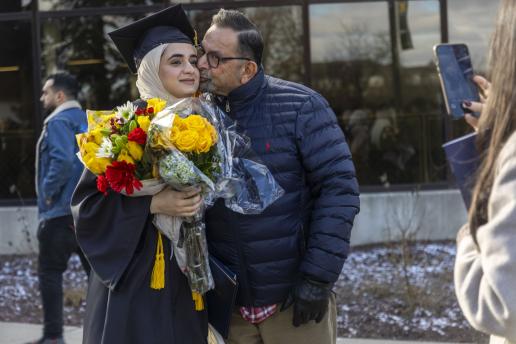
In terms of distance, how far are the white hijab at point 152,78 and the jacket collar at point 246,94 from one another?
8.8 inches

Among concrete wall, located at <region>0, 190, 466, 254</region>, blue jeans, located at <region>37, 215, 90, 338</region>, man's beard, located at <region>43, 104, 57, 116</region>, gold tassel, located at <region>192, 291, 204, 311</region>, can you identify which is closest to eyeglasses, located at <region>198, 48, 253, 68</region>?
gold tassel, located at <region>192, 291, 204, 311</region>

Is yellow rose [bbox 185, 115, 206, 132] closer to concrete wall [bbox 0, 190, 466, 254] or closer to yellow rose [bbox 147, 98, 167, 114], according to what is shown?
yellow rose [bbox 147, 98, 167, 114]

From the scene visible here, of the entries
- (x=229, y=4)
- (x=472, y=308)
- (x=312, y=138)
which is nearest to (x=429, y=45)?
(x=229, y=4)

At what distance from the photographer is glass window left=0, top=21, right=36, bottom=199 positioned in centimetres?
949

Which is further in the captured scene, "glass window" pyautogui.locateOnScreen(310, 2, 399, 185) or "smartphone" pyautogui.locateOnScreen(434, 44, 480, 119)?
"glass window" pyautogui.locateOnScreen(310, 2, 399, 185)

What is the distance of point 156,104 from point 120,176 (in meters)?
0.32

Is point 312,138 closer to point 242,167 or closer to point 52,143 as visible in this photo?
point 242,167

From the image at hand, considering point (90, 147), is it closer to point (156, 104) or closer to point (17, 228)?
point (156, 104)

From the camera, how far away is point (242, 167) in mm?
3076

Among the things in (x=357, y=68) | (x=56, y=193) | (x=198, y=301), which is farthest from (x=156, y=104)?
(x=357, y=68)

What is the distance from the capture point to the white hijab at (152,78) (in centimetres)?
323

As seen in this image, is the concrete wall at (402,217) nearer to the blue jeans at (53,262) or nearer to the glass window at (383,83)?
the glass window at (383,83)

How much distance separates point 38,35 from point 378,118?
3985 mm

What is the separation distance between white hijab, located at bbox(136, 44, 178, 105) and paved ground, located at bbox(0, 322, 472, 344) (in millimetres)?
3130
